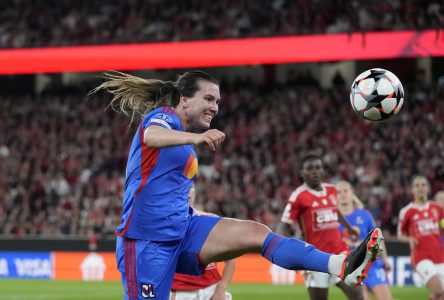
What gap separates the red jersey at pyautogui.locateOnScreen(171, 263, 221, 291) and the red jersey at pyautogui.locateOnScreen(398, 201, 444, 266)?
473cm

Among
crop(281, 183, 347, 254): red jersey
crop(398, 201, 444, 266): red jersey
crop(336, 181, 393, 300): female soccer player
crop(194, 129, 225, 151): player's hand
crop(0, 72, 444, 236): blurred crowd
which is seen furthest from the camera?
crop(0, 72, 444, 236): blurred crowd

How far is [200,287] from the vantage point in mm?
7613

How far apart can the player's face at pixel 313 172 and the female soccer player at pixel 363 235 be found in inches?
59.4

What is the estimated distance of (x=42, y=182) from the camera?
23.3 m

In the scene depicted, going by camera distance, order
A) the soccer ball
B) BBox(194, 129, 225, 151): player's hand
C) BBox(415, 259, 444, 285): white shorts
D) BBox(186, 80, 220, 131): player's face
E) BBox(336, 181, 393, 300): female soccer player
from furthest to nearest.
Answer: BBox(415, 259, 444, 285): white shorts → BBox(336, 181, 393, 300): female soccer player → the soccer ball → BBox(186, 80, 220, 131): player's face → BBox(194, 129, 225, 151): player's hand

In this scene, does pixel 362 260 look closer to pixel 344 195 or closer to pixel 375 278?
pixel 375 278

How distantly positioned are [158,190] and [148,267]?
1.55 ft

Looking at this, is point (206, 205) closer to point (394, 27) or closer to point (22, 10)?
point (394, 27)

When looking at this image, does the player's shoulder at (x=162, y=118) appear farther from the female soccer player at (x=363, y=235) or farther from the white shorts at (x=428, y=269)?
the white shorts at (x=428, y=269)

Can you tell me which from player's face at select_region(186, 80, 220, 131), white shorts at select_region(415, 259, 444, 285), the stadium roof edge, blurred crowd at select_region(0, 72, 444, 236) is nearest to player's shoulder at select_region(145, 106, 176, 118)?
player's face at select_region(186, 80, 220, 131)

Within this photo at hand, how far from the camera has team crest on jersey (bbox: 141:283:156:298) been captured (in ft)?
18.3

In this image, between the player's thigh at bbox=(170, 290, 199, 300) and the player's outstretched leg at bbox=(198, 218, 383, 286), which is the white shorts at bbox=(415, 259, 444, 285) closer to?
the player's thigh at bbox=(170, 290, 199, 300)

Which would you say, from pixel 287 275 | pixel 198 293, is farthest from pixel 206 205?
pixel 198 293

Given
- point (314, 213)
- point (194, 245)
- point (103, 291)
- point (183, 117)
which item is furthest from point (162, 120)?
point (103, 291)
